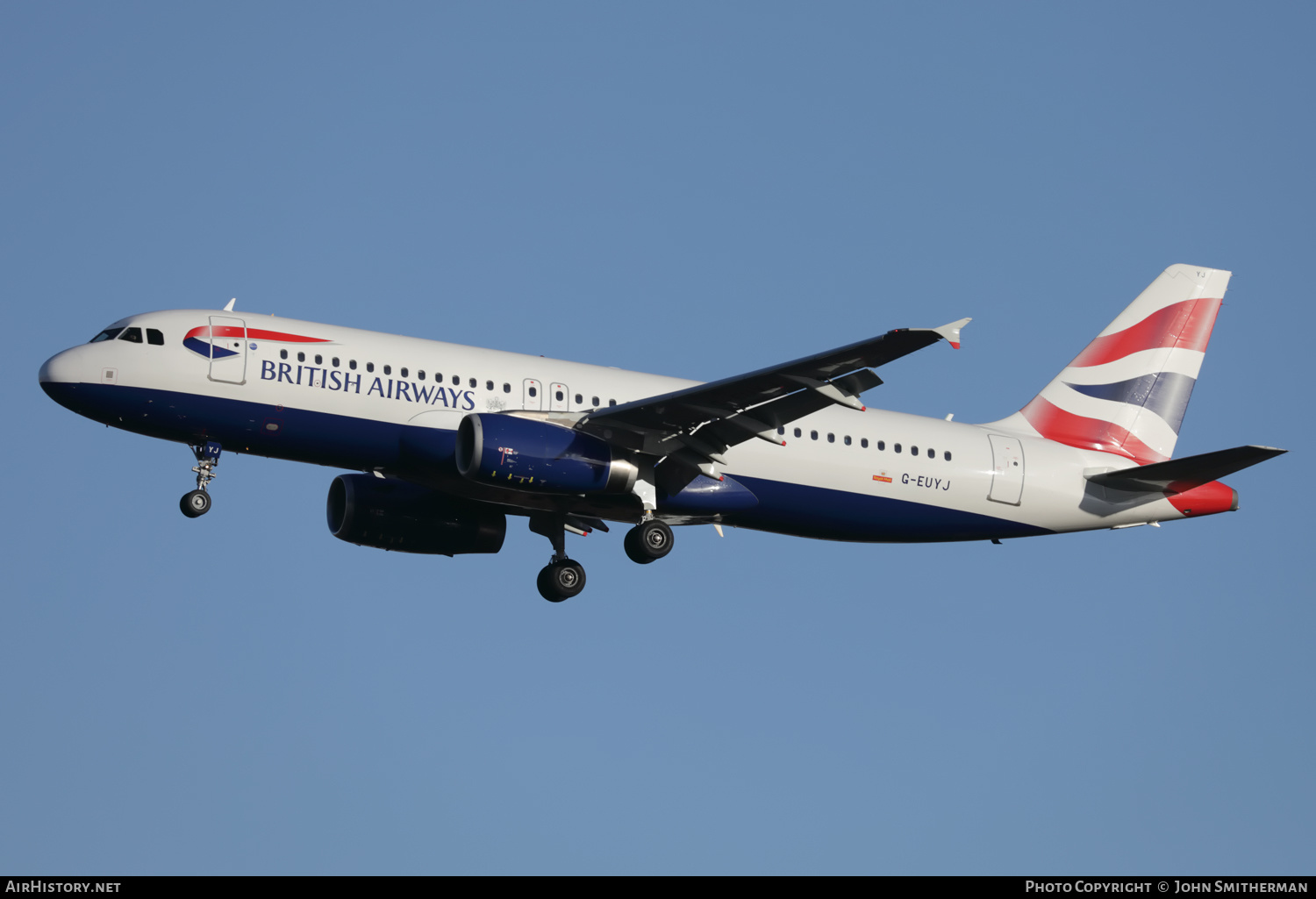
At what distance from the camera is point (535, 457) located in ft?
103

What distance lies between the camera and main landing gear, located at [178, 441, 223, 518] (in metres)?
31.9

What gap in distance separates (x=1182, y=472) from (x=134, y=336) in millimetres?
23866

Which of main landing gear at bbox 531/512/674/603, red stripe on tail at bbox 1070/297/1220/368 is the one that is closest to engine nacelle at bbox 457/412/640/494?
main landing gear at bbox 531/512/674/603

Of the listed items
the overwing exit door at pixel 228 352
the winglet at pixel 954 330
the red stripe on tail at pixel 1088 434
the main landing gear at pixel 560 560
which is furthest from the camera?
the red stripe on tail at pixel 1088 434

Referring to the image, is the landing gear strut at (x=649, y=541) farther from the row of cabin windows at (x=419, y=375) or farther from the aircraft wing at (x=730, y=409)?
the row of cabin windows at (x=419, y=375)

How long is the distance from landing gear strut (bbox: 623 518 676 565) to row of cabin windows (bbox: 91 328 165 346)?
1084 centimetres

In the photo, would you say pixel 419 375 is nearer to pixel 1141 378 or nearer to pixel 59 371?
pixel 59 371

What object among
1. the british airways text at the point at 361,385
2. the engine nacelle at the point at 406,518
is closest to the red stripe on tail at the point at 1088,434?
the engine nacelle at the point at 406,518

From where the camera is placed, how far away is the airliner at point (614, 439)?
31.4 metres

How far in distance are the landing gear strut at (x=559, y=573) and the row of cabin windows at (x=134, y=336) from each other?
390 inches

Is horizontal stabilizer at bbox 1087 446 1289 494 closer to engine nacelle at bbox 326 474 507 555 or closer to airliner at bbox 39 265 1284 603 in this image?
airliner at bbox 39 265 1284 603

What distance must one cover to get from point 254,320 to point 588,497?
26.5 feet

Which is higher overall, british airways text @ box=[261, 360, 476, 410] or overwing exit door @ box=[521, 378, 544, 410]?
overwing exit door @ box=[521, 378, 544, 410]

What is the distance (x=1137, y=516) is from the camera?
37.8 m
